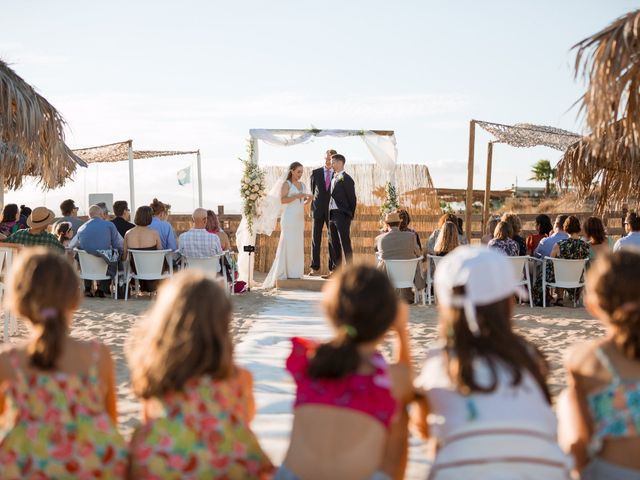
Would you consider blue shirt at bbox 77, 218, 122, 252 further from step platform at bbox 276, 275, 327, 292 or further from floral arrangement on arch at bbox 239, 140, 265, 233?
step platform at bbox 276, 275, 327, 292

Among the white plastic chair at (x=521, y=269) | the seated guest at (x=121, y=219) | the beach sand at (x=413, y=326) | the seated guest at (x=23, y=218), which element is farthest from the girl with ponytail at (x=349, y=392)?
the seated guest at (x=23, y=218)

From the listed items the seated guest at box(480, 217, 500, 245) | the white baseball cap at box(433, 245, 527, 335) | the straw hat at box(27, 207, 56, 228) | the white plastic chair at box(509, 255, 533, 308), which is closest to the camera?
the white baseball cap at box(433, 245, 527, 335)

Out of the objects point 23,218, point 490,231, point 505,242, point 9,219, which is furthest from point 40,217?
point 490,231

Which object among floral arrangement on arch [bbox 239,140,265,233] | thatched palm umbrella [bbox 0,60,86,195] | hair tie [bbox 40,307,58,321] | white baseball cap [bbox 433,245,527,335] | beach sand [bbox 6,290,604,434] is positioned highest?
thatched palm umbrella [bbox 0,60,86,195]

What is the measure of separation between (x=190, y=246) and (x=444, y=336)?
7.66 meters

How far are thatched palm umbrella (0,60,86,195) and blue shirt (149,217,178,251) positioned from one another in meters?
1.30

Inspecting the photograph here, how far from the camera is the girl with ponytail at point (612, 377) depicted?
2.40 m

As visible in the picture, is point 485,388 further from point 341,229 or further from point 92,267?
point 341,229

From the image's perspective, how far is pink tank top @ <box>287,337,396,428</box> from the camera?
91.8 inches

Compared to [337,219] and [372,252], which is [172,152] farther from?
[337,219]

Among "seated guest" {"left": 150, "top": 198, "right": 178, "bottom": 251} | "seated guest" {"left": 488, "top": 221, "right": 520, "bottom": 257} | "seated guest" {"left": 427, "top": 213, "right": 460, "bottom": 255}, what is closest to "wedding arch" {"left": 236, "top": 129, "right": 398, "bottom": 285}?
"seated guest" {"left": 150, "top": 198, "right": 178, "bottom": 251}

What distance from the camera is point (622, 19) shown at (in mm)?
5301

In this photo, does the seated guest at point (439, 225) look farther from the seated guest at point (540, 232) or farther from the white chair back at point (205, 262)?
the white chair back at point (205, 262)

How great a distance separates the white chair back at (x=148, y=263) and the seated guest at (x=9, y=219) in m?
2.10
